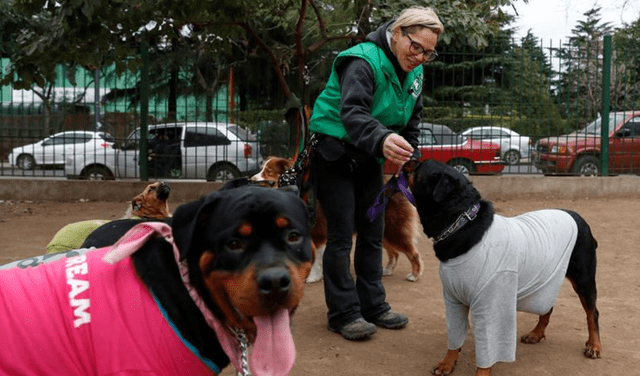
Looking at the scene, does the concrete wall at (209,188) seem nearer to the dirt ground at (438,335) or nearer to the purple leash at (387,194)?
the dirt ground at (438,335)

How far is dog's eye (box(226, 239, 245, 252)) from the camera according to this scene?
2094 mm

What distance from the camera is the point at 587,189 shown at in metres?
11.2

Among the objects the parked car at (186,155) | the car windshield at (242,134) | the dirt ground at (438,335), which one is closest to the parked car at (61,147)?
the parked car at (186,155)

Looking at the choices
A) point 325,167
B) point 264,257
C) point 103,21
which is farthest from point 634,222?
Result: point 264,257

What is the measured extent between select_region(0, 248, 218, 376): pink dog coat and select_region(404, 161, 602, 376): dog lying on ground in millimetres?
1822

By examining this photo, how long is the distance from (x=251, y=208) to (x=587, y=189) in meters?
10.4

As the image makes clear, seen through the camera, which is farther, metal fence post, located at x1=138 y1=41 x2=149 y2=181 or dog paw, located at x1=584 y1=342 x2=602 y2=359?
metal fence post, located at x1=138 y1=41 x2=149 y2=181

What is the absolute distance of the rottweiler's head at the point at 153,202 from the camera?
4.37 m

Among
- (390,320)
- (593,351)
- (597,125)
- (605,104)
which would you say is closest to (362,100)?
(390,320)

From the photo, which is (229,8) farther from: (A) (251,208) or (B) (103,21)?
(A) (251,208)

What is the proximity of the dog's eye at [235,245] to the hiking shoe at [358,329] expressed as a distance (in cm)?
221

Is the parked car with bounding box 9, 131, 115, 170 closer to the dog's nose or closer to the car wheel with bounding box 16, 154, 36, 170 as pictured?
the car wheel with bounding box 16, 154, 36, 170

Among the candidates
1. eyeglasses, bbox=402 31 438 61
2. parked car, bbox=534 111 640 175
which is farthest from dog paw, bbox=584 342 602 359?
parked car, bbox=534 111 640 175

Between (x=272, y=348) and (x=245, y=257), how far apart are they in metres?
0.32
